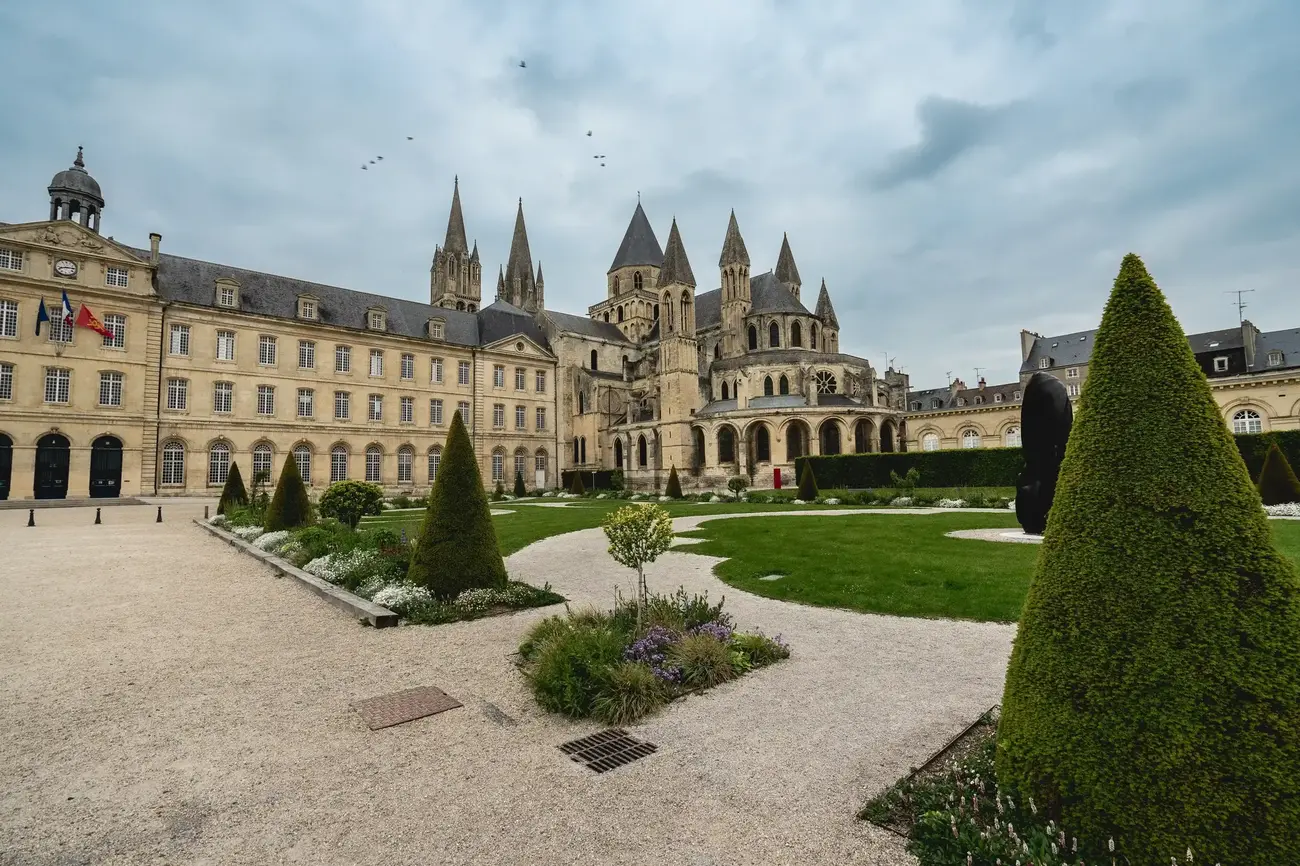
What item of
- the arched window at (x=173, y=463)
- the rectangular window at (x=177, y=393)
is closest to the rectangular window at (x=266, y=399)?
the rectangular window at (x=177, y=393)

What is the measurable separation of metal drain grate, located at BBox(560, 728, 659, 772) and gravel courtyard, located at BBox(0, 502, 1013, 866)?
0.28ft

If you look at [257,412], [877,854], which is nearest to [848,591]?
[877,854]

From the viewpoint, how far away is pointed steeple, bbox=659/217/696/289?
4141 cm

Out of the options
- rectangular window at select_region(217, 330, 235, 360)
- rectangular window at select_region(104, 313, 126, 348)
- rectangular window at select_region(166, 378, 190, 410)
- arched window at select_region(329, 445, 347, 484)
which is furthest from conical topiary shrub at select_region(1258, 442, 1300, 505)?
rectangular window at select_region(104, 313, 126, 348)

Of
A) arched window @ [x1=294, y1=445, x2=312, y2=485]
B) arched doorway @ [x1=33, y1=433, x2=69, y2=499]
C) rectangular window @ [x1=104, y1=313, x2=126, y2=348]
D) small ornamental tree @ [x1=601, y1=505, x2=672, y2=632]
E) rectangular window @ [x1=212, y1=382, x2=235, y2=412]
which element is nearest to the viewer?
small ornamental tree @ [x1=601, y1=505, x2=672, y2=632]

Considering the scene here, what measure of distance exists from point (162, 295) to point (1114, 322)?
3802cm

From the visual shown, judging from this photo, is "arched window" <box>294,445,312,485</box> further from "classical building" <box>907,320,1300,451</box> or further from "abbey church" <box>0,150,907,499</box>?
"classical building" <box>907,320,1300,451</box>

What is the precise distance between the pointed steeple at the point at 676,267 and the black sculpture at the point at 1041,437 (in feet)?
105

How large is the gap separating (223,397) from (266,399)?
1.88m

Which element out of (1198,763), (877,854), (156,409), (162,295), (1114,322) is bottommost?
(877,854)

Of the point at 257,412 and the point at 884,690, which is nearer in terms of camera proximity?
the point at 884,690

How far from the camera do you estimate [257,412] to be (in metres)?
32.2

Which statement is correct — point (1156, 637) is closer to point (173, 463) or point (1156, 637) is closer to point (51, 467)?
point (173, 463)

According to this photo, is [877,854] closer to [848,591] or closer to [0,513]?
[848,591]
